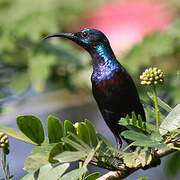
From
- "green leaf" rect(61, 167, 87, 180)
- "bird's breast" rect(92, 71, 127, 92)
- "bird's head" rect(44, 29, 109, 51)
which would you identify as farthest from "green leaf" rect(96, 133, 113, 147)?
"bird's head" rect(44, 29, 109, 51)

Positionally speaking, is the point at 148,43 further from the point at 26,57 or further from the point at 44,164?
the point at 44,164

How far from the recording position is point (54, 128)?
4.27 feet

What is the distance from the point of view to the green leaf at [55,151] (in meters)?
1.24

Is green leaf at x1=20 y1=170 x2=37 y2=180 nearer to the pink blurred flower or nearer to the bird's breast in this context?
the bird's breast

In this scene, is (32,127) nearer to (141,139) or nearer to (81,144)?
(81,144)

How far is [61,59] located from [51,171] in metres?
2.06

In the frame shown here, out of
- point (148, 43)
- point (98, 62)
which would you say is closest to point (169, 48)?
point (148, 43)

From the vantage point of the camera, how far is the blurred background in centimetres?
293

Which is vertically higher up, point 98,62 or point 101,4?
point 101,4

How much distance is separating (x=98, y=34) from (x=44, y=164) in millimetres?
1087

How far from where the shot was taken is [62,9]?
4.00 metres

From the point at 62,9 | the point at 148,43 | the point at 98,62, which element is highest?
the point at 62,9

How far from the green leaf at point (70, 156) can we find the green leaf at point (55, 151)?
2 cm

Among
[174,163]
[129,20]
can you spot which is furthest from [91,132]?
[129,20]
